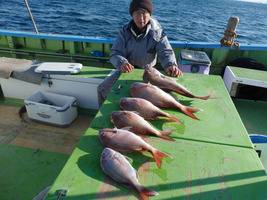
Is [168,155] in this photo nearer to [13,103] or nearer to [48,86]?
[48,86]

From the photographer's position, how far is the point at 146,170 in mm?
2102

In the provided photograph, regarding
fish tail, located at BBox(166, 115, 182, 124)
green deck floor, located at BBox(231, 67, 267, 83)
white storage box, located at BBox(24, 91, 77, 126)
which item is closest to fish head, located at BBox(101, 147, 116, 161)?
fish tail, located at BBox(166, 115, 182, 124)

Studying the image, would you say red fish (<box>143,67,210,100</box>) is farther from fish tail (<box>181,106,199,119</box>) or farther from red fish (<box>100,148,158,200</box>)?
red fish (<box>100,148,158,200</box>)

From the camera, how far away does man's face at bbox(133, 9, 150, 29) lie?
3.93m

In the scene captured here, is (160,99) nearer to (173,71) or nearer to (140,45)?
(173,71)

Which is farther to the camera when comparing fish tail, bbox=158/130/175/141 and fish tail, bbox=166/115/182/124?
fish tail, bbox=166/115/182/124

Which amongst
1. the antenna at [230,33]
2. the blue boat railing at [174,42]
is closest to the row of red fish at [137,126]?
the blue boat railing at [174,42]

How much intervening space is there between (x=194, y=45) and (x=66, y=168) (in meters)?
4.46

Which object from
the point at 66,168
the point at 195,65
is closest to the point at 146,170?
the point at 66,168

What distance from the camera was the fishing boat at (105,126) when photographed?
2.00 metres

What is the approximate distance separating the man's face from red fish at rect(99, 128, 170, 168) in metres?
2.20

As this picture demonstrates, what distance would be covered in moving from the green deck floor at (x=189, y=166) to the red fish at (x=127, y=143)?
0.19 feet

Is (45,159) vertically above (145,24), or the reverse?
(145,24)

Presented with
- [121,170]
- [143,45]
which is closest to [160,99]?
[121,170]
